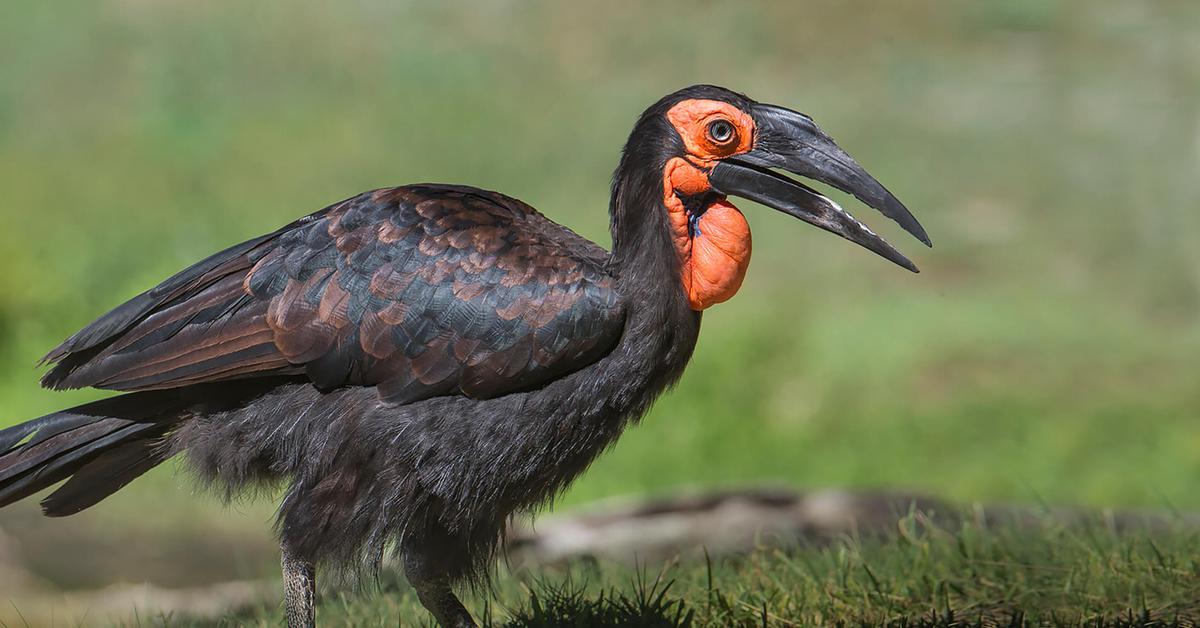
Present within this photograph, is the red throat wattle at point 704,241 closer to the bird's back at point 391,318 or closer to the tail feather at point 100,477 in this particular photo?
the bird's back at point 391,318

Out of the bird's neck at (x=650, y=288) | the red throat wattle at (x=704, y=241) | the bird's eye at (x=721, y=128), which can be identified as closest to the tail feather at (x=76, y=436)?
the bird's neck at (x=650, y=288)

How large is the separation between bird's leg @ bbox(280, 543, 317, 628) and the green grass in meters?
0.36

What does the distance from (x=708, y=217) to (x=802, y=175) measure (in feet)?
0.97

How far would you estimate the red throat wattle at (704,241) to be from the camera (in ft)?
14.6

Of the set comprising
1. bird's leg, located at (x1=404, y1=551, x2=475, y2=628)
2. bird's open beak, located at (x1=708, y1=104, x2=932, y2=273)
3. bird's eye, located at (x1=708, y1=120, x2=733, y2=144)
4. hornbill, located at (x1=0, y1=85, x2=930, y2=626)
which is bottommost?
bird's leg, located at (x1=404, y1=551, x2=475, y2=628)

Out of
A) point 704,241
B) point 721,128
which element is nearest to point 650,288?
point 704,241

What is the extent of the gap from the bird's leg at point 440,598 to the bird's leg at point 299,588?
0.31 meters

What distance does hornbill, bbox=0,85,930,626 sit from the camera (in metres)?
4.39

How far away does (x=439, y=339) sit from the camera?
4398 mm

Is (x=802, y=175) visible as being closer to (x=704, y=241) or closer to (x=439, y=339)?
(x=704, y=241)

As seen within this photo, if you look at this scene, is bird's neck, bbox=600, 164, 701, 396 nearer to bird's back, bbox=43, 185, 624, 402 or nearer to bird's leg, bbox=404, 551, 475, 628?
bird's back, bbox=43, 185, 624, 402

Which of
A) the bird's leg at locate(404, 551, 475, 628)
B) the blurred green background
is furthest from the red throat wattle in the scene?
the blurred green background

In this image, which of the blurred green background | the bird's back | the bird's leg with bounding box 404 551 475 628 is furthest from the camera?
the blurred green background

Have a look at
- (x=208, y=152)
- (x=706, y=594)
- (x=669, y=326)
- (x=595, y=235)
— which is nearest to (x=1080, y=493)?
(x=595, y=235)
